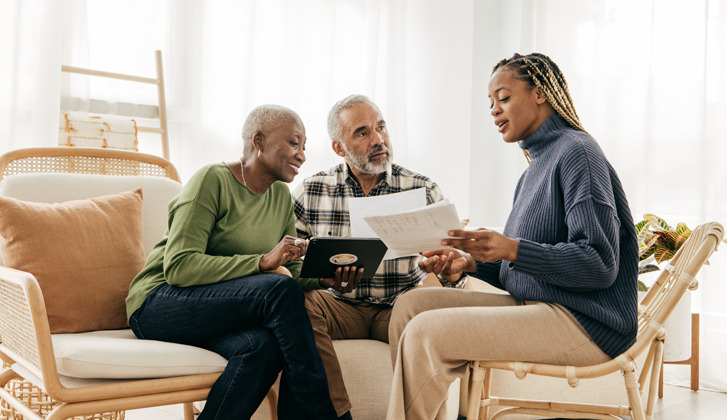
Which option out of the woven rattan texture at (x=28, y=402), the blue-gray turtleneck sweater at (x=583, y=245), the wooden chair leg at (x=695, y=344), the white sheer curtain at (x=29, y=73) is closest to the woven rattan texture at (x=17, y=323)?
the woven rattan texture at (x=28, y=402)

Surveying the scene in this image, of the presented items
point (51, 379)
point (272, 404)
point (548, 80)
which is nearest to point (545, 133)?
point (548, 80)

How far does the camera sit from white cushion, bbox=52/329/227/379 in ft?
3.80

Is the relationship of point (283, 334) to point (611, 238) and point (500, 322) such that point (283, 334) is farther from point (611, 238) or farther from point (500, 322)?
point (611, 238)

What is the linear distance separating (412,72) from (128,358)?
269 cm

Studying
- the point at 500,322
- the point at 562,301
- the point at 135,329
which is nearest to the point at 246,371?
the point at 135,329

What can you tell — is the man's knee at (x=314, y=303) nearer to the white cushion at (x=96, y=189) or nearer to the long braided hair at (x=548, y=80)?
the white cushion at (x=96, y=189)

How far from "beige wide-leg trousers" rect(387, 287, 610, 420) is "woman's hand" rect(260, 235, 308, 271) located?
1.05 feet

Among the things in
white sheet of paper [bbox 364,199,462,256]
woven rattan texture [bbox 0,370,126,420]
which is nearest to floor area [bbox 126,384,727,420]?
woven rattan texture [bbox 0,370,126,420]

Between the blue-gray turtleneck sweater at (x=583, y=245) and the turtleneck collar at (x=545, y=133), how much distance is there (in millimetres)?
37

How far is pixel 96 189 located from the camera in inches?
67.6

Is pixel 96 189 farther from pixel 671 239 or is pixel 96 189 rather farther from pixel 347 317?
pixel 671 239

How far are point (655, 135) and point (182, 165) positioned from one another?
218cm

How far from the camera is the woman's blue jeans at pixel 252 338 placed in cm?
125

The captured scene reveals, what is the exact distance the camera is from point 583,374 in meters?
1.21
